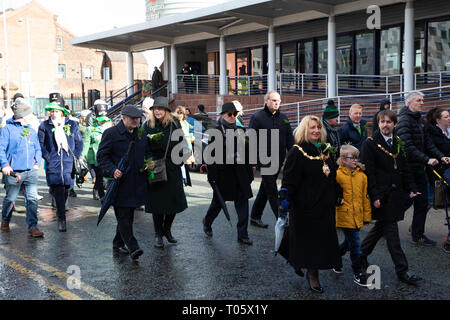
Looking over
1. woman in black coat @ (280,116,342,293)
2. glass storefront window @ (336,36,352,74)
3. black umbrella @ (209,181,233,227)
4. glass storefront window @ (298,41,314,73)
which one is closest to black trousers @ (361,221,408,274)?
woman in black coat @ (280,116,342,293)

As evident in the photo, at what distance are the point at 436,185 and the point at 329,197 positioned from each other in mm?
2326

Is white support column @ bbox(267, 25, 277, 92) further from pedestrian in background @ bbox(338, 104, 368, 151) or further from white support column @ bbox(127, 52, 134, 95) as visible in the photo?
pedestrian in background @ bbox(338, 104, 368, 151)

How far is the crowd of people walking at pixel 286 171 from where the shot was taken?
201 inches

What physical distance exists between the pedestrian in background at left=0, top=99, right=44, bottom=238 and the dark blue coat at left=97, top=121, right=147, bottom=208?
6.55 ft

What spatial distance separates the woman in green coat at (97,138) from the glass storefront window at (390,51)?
498 inches

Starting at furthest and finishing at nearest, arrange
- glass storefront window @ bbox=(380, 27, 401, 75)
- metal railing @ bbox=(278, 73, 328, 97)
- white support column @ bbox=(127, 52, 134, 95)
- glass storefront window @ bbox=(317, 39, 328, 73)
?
white support column @ bbox=(127, 52, 134, 95) → glass storefront window @ bbox=(317, 39, 328, 73) → metal railing @ bbox=(278, 73, 328, 97) → glass storefront window @ bbox=(380, 27, 401, 75)

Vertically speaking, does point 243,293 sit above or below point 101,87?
below

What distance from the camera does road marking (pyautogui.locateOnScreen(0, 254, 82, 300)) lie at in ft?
16.8

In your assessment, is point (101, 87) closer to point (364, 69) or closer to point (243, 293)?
point (364, 69)

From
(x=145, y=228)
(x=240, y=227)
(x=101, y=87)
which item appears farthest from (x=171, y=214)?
(x=101, y=87)

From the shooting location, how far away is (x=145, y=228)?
8.26 meters

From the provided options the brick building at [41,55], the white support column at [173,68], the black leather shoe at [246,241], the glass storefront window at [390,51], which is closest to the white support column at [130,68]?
the white support column at [173,68]

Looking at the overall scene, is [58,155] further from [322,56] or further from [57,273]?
[322,56]

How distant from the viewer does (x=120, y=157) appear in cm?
637
